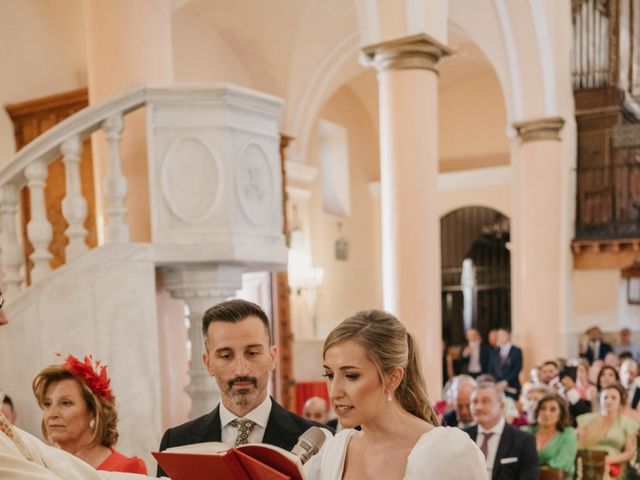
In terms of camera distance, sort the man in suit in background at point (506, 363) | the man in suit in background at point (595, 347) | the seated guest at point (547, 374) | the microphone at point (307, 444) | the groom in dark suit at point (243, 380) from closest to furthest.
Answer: the microphone at point (307, 444)
the groom in dark suit at point (243, 380)
the seated guest at point (547, 374)
the man in suit in background at point (506, 363)
the man in suit in background at point (595, 347)

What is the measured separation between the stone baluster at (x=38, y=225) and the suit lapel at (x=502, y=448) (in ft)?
9.59

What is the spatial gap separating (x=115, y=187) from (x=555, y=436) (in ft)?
12.2

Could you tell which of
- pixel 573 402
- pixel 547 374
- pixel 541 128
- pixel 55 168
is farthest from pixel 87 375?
pixel 541 128

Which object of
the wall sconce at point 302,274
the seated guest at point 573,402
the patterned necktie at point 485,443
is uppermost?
the wall sconce at point 302,274

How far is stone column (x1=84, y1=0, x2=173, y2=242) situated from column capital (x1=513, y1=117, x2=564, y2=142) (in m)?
8.98

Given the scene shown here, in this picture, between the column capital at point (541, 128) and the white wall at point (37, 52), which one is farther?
the column capital at point (541, 128)

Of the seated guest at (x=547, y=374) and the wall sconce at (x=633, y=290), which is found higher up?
the wall sconce at (x=633, y=290)

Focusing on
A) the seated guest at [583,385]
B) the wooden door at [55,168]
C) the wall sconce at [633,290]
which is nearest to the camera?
the wooden door at [55,168]

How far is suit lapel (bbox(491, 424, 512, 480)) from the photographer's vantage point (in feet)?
15.2

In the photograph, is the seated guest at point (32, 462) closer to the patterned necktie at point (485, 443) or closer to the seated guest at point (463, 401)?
the patterned necktie at point (485, 443)

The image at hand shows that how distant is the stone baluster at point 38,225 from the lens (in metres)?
3.95

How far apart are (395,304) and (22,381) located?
A: 409cm

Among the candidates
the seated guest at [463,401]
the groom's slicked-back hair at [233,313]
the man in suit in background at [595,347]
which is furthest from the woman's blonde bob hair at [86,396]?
the man in suit in background at [595,347]

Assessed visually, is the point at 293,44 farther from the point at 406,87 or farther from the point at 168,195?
the point at 168,195
